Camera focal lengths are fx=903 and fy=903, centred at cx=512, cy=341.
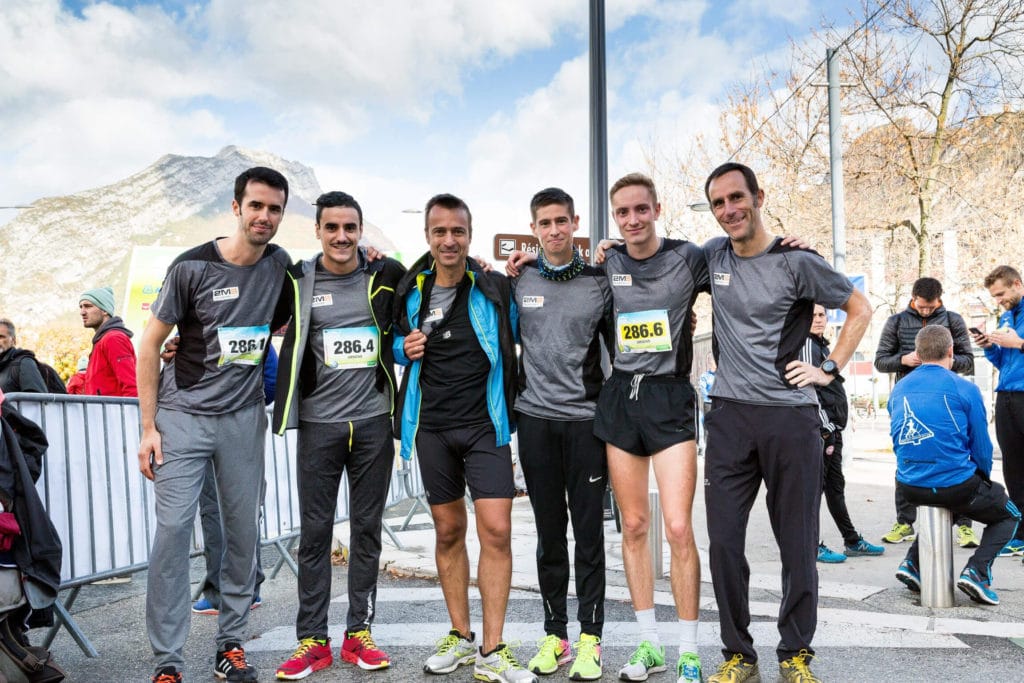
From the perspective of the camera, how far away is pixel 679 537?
4.19 metres

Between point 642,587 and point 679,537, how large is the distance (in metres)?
0.33

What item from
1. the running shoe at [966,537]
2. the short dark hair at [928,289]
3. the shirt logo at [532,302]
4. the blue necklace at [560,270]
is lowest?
the running shoe at [966,537]

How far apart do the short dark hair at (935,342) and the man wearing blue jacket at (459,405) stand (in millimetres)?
3009

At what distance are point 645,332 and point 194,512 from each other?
234cm

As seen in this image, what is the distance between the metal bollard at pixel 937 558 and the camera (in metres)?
5.50

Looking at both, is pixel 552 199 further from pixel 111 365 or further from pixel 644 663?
pixel 111 365

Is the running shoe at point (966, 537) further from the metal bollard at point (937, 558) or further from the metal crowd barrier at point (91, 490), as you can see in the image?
the metal crowd barrier at point (91, 490)

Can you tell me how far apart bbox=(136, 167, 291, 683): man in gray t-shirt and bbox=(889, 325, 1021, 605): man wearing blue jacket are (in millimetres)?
3985

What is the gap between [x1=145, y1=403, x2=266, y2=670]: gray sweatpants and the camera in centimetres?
417

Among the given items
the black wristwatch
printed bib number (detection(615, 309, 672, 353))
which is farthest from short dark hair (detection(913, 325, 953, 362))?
printed bib number (detection(615, 309, 672, 353))

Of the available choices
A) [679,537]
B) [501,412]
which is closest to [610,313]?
[501,412]

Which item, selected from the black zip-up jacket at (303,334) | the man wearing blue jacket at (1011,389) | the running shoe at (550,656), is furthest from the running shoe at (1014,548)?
the black zip-up jacket at (303,334)

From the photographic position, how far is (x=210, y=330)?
4.41m

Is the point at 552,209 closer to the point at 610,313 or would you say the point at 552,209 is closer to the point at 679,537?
the point at 610,313
